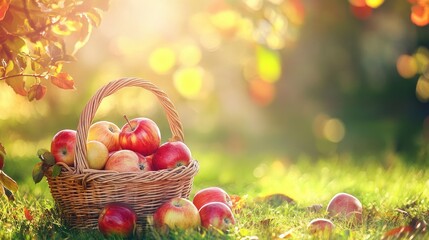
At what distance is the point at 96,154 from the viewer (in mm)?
2674

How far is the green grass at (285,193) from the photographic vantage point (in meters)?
2.62

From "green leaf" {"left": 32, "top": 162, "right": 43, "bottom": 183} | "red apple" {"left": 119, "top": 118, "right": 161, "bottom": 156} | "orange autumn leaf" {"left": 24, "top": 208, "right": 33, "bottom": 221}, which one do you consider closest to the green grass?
"orange autumn leaf" {"left": 24, "top": 208, "right": 33, "bottom": 221}

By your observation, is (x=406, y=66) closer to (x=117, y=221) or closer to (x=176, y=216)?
(x=176, y=216)

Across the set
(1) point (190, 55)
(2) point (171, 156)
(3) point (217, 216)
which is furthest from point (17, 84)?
(1) point (190, 55)

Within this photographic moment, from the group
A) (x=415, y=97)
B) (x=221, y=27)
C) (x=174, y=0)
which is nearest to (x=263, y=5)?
(x=221, y=27)

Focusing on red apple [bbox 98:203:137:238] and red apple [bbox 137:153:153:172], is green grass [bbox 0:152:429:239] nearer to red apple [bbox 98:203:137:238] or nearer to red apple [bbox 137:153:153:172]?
red apple [bbox 98:203:137:238]

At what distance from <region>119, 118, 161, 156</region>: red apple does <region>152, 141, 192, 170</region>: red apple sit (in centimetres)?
6

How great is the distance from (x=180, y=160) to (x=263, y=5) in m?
0.98

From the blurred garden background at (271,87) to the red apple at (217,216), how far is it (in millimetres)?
2507

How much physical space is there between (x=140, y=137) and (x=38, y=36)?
1.83 ft

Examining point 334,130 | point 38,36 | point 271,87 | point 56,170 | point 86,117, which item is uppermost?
point 38,36

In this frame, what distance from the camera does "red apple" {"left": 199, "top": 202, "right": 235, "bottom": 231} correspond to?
8.48 ft

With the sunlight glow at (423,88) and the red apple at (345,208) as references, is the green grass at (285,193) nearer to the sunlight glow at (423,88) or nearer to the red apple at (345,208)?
the red apple at (345,208)

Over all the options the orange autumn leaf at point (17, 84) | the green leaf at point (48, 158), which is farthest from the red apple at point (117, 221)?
the orange autumn leaf at point (17, 84)
